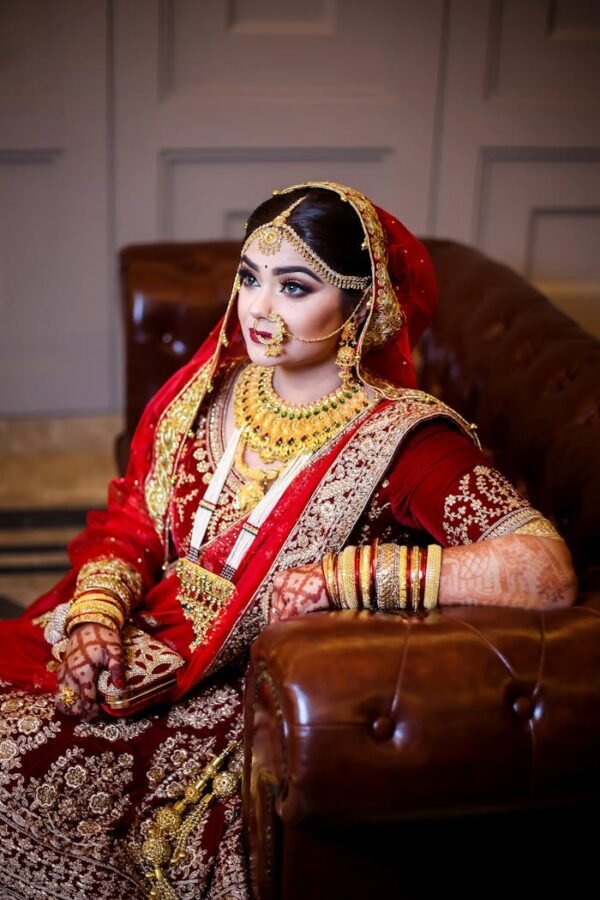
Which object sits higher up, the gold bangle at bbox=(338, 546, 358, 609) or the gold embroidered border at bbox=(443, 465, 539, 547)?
the gold embroidered border at bbox=(443, 465, 539, 547)

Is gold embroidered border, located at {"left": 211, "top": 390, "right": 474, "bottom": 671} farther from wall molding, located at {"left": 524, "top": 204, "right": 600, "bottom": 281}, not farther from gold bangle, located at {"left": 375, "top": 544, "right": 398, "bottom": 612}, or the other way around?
wall molding, located at {"left": 524, "top": 204, "right": 600, "bottom": 281}

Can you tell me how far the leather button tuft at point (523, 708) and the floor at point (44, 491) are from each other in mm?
1999

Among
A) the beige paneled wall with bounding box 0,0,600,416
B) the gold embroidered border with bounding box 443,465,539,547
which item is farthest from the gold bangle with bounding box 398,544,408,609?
the beige paneled wall with bounding box 0,0,600,416

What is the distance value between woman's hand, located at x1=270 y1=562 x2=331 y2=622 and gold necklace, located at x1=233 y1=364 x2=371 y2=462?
0.97ft

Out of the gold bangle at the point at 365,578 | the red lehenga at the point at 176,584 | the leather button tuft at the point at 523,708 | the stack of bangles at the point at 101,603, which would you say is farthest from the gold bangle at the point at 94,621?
the leather button tuft at the point at 523,708

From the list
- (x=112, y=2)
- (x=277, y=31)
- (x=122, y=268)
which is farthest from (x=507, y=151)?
(x=122, y=268)

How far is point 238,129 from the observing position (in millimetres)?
3838

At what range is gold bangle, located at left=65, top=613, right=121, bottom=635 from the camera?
5.94ft

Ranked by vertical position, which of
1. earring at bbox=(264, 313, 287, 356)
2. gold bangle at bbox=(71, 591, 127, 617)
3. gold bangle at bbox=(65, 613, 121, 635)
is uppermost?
earring at bbox=(264, 313, 287, 356)

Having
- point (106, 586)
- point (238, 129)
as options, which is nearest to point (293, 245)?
point (106, 586)

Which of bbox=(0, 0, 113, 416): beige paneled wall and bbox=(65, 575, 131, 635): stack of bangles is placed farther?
bbox=(0, 0, 113, 416): beige paneled wall

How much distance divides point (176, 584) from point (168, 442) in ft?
0.81

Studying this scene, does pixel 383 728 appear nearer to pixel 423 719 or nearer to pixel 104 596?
pixel 423 719

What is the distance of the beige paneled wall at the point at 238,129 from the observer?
3711 millimetres
